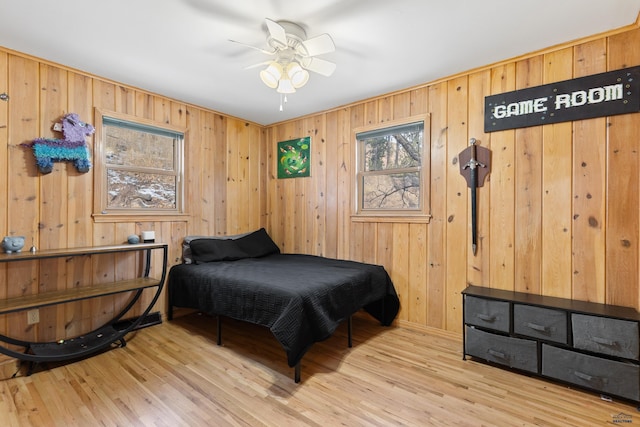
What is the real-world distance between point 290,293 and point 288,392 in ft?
2.05

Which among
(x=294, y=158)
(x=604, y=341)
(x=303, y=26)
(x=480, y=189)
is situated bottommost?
(x=604, y=341)

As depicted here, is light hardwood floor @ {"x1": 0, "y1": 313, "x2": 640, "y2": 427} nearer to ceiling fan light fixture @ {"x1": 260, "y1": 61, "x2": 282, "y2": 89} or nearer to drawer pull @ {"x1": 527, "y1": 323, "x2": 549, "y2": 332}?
drawer pull @ {"x1": 527, "y1": 323, "x2": 549, "y2": 332}

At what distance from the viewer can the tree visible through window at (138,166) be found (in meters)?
2.98

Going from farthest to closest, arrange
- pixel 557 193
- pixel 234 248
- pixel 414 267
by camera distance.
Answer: pixel 234 248 < pixel 414 267 < pixel 557 193

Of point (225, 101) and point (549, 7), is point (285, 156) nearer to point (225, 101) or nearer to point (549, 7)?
point (225, 101)

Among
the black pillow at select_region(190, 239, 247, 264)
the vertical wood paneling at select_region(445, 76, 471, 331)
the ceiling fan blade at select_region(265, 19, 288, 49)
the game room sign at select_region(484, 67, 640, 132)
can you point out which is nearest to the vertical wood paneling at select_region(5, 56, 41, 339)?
the black pillow at select_region(190, 239, 247, 264)

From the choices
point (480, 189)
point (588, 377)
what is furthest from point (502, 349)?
point (480, 189)

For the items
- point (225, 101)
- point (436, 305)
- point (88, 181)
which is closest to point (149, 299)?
point (88, 181)

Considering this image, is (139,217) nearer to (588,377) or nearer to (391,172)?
(391,172)

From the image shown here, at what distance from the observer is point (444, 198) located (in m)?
2.89

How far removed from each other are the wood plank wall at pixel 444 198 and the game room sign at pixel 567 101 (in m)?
0.06

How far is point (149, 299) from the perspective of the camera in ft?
10.6

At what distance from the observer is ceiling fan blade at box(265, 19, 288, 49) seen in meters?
1.79

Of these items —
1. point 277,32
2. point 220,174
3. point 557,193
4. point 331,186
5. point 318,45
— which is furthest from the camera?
point 220,174
